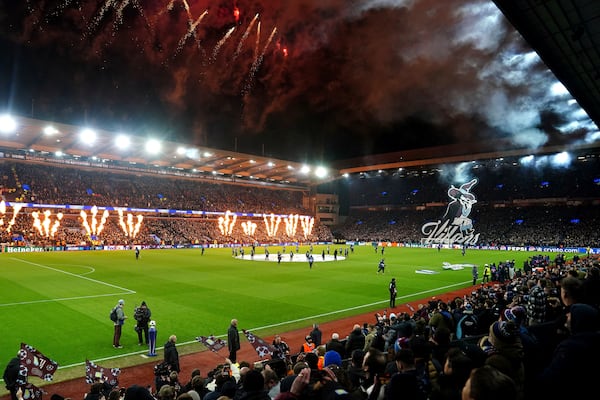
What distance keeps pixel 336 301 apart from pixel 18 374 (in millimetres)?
16168

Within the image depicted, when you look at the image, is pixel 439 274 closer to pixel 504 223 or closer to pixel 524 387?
pixel 524 387

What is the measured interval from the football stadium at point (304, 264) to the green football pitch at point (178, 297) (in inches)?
6.1

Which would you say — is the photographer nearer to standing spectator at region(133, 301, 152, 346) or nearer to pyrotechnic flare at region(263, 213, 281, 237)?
standing spectator at region(133, 301, 152, 346)

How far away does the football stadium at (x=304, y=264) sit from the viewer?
16.3ft

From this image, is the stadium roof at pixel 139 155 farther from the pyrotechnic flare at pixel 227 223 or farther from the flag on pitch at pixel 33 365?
the flag on pitch at pixel 33 365

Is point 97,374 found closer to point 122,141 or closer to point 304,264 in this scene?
point 304,264

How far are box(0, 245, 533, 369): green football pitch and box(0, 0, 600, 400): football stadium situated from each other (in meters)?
0.16

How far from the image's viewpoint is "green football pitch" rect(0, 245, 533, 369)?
15.2 metres

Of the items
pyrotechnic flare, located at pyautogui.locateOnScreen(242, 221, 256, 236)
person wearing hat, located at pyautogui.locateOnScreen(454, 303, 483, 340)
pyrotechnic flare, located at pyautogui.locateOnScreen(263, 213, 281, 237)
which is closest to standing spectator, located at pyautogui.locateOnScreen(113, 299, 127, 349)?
person wearing hat, located at pyautogui.locateOnScreen(454, 303, 483, 340)

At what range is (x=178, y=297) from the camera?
2295 centimetres

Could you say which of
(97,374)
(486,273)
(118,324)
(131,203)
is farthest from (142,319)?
(131,203)

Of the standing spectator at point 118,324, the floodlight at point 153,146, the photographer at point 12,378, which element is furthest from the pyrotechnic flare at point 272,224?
the photographer at point 12,378

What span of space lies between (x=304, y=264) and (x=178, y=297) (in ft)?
69.6

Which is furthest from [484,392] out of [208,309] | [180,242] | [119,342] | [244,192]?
[244,192]
